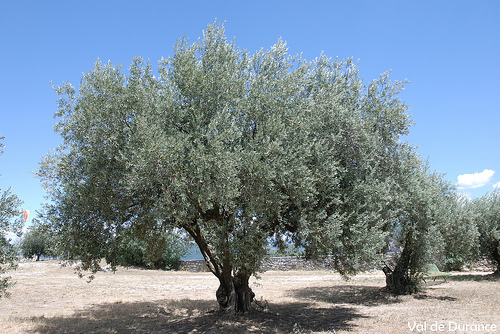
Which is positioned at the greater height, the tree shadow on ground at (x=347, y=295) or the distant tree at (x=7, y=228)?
the distant tree at (x=7, y=228)

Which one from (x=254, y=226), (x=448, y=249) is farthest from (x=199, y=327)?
(x=448, y=249)

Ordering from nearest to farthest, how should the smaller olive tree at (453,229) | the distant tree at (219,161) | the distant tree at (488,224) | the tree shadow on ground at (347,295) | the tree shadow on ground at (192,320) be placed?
the distant tree at (219,161) → the tree shadow on ground at (192,320) → the smaller olive tree at (453,229) → the tree shadow on ground at (347,295) → the distant tree at (488,224)

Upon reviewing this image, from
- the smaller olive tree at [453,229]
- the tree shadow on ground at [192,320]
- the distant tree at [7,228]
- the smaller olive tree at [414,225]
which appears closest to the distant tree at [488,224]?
the smaller olive tree at [453,229]

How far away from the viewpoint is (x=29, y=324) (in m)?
11.9

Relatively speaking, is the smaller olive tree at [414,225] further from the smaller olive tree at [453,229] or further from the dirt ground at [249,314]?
the dirt ground at [249,314]

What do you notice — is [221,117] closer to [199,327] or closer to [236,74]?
[236,74]

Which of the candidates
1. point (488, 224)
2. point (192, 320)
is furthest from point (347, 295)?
point (488, 224)

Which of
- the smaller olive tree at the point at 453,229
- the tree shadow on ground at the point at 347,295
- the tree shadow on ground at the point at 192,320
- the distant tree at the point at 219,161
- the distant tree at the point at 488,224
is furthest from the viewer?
the distant tree at the point at 488,224

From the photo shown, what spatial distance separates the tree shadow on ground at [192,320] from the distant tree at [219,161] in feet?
4.01

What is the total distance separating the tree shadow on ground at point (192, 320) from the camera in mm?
11508

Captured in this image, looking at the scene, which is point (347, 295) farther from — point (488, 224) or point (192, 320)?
point (488, 224)

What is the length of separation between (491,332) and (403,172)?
20.7 ft

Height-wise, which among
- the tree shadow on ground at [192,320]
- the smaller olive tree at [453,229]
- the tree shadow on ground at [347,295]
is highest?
the smaller olive tree at [453,229]

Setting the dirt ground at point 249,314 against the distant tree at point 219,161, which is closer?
the distant tree at point 219,161
